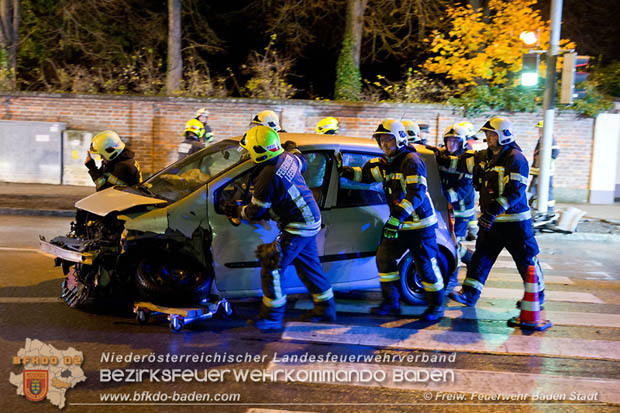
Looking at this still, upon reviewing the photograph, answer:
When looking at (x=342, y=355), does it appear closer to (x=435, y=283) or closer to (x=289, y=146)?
(x=435, y=283)

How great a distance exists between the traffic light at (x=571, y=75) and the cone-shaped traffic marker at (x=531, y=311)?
637 centimetres

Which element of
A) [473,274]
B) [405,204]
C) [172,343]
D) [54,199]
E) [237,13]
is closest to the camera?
[172,343]

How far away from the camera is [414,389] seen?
4645 mm

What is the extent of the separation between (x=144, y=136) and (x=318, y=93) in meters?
8.51

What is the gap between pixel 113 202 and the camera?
231 inches

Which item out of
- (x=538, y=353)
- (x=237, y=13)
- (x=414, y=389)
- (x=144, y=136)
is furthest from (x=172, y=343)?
(x=237, y=13)

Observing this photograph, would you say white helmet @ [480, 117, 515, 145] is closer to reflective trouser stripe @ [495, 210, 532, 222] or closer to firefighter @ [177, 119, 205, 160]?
reflective trouser stripe @ [495, 210, 532, 222]

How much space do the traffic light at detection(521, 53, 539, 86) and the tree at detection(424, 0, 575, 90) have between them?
4.01 m

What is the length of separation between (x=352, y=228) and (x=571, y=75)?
7042mm

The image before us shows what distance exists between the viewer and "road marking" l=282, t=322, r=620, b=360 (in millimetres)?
5480

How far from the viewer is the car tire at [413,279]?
6.54 metres

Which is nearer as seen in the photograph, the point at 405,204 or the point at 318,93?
the point at 405,204

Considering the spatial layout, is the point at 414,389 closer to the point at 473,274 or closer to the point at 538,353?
the point at 538,353

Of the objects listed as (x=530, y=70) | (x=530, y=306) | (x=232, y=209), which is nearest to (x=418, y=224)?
(x=530, y=306)
